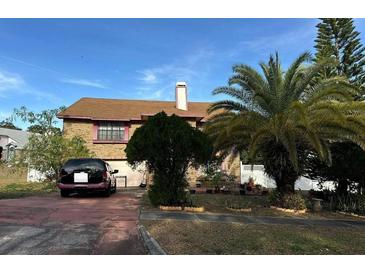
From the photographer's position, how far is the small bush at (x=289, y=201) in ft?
42.8

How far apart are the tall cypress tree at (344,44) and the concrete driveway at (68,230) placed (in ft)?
79.8

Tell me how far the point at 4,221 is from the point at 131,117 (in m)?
16.9

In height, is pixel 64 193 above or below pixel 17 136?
below

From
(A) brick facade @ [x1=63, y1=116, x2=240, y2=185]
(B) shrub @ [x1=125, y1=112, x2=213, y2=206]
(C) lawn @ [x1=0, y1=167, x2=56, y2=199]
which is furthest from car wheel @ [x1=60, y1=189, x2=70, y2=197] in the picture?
(A) brick facade @ [x1=63, y1=116, x2=240, y2=185]

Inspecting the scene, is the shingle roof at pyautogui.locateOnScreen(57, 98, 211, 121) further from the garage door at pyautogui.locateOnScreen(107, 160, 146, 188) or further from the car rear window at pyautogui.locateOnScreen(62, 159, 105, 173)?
the car rear window at pyautogui.locateOnScreen(62, 159, 105, 173)

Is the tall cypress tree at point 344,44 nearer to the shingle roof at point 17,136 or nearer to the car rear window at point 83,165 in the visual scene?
the car rear window at point 83,165

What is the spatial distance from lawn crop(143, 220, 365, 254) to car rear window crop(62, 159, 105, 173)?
557 cm

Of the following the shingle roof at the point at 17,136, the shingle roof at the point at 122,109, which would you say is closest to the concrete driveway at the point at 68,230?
the shingle roof at the point at 122,109

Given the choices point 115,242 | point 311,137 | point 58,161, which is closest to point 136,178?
point 58,161

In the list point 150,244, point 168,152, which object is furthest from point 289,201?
point 150,244

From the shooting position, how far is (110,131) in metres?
24.8

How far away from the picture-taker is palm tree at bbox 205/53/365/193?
480 inches

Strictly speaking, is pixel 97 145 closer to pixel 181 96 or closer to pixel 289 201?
pixel 181 96

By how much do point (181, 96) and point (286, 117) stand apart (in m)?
14.9
